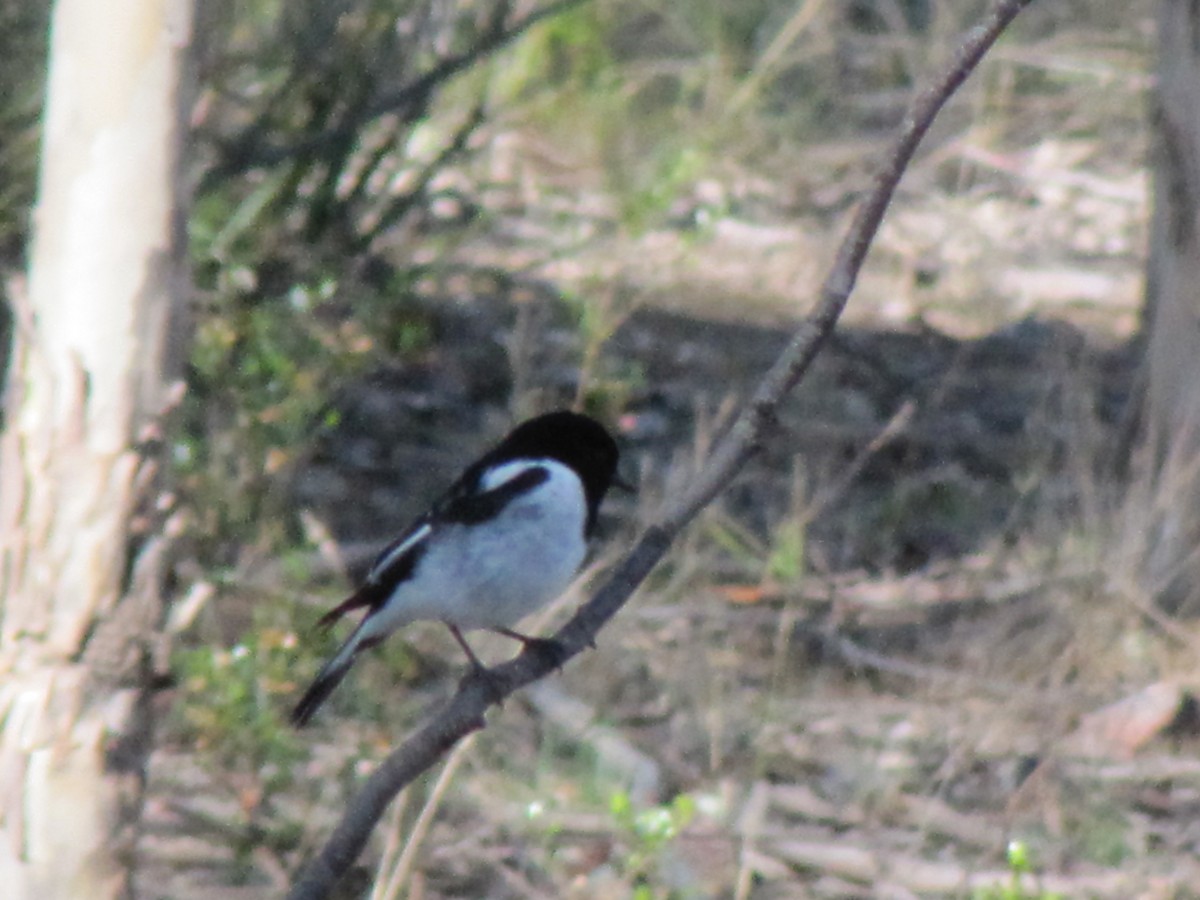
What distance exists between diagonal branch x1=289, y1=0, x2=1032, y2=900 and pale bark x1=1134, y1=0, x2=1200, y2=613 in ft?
9.77

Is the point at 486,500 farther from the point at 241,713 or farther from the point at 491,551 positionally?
the point at 241,713

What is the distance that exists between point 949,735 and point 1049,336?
3.29 metres

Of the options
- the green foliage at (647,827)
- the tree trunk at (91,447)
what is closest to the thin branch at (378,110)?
the tree trunk at (91,447)

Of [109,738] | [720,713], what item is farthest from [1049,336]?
[109,738]

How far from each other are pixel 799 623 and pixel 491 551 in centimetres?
177

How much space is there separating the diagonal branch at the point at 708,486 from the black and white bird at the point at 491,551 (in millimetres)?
1338

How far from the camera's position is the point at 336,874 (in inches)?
95.3

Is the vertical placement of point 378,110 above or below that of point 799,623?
above

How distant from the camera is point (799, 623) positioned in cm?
570

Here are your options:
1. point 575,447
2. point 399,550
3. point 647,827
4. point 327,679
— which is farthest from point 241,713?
point 647,827

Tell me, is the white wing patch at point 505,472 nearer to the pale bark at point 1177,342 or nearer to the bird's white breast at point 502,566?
the bird's white breast at point 502,566

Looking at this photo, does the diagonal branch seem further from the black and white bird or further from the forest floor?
the black and white bird

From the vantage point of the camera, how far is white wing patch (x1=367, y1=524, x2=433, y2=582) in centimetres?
429

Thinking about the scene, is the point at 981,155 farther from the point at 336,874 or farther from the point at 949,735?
the point at 336,874
